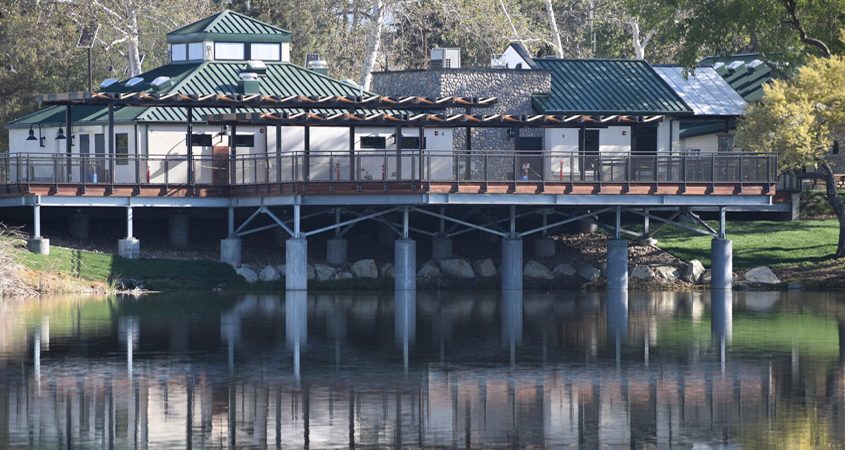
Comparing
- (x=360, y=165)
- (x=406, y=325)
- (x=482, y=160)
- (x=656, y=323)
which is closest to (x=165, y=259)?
(x=360, y=165)

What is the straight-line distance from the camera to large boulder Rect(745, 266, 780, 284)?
62219 mm

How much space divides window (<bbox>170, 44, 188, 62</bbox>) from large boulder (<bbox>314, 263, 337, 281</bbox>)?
17.0 meters

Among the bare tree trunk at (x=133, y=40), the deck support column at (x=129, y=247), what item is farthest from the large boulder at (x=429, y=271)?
the bare tree trunk at (x=133, y=40)

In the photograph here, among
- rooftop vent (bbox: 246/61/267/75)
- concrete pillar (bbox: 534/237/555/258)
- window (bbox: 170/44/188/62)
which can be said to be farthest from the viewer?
window (bbox: 170/44/188/62)

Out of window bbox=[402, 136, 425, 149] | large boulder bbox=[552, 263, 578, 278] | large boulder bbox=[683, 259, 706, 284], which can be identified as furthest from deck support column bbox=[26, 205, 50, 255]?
large boulder bbox=[683, 259, 706, 284]

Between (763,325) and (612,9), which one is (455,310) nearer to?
(763,325)

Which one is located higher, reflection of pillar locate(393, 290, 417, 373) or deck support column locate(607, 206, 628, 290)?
deck support column locate(607, 206, 628, 290)

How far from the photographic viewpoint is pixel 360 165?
59.4m

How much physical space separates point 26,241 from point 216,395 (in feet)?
90.2

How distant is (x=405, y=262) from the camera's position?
58969 millimetres

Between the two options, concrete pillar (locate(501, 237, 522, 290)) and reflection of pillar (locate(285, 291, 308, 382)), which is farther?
concrete pillar (locate(501, 237, 522, 290))

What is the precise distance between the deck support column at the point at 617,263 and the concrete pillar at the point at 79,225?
19081 millimetres

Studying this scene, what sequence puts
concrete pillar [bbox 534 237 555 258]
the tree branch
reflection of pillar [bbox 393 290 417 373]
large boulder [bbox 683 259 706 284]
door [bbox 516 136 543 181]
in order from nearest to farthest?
reflection of pillar [bbox 393 290 417 373], door [bbox 516 136 543 181], large boulder [bbox 683 259 706 284], concrete pillar [bbox 534 237 555 258], the tree branch

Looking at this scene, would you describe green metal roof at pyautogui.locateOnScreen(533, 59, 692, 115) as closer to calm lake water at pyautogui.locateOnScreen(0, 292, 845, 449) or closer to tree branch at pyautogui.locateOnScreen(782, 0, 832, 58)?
tree branch at pyautogui.locateOnScreen(782, 0, 832, 58)
